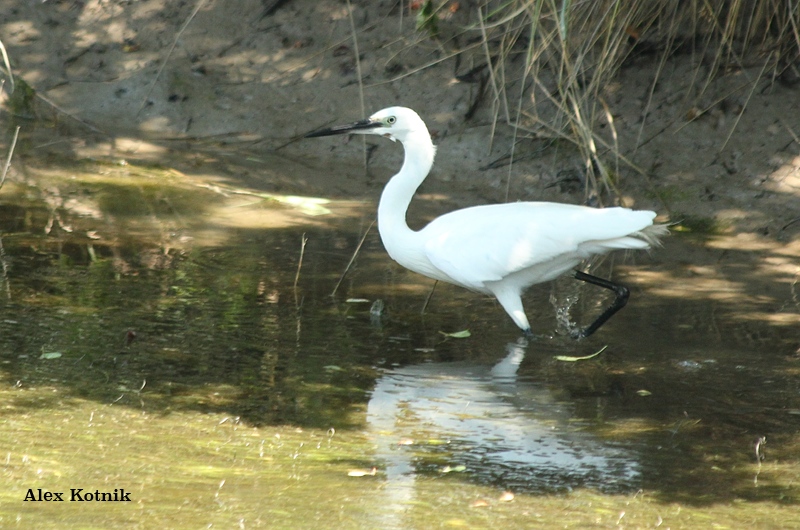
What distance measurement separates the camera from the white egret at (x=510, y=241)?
204 inches

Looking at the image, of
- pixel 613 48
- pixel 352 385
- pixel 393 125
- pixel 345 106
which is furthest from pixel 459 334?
pixel 345 106

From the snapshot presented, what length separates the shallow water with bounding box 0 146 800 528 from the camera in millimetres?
3258

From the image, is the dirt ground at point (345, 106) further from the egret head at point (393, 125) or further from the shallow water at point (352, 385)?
the egret head at point (393, 125)

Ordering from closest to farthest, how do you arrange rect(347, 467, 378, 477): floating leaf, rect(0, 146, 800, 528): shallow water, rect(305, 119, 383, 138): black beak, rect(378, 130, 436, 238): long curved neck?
rect(0, 146, 800, 528): shallow water < rect(347, 467, 378, 477): floating leaf < rect(378, 130, 436, 238): long curved neck < rect(305, 119, 383, 138): black beak

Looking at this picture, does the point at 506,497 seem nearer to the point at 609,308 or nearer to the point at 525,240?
the point at 525,240

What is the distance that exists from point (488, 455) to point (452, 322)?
184cm

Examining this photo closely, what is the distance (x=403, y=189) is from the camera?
5.64 meters

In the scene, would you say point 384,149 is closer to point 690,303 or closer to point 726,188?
point 726,188

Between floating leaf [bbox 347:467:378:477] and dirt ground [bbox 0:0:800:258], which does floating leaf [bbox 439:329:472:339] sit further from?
dirt ground [bbox 0:0:800:258]

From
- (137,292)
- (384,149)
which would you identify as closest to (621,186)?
(384,149)

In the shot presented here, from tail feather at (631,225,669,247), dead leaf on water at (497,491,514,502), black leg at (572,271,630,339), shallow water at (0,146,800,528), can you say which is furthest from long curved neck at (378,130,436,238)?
dead leaf on water at (497,491,514,502)

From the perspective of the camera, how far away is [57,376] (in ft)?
13.5

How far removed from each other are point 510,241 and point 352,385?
4.27 feet

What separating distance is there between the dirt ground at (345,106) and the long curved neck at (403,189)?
2016 mm
